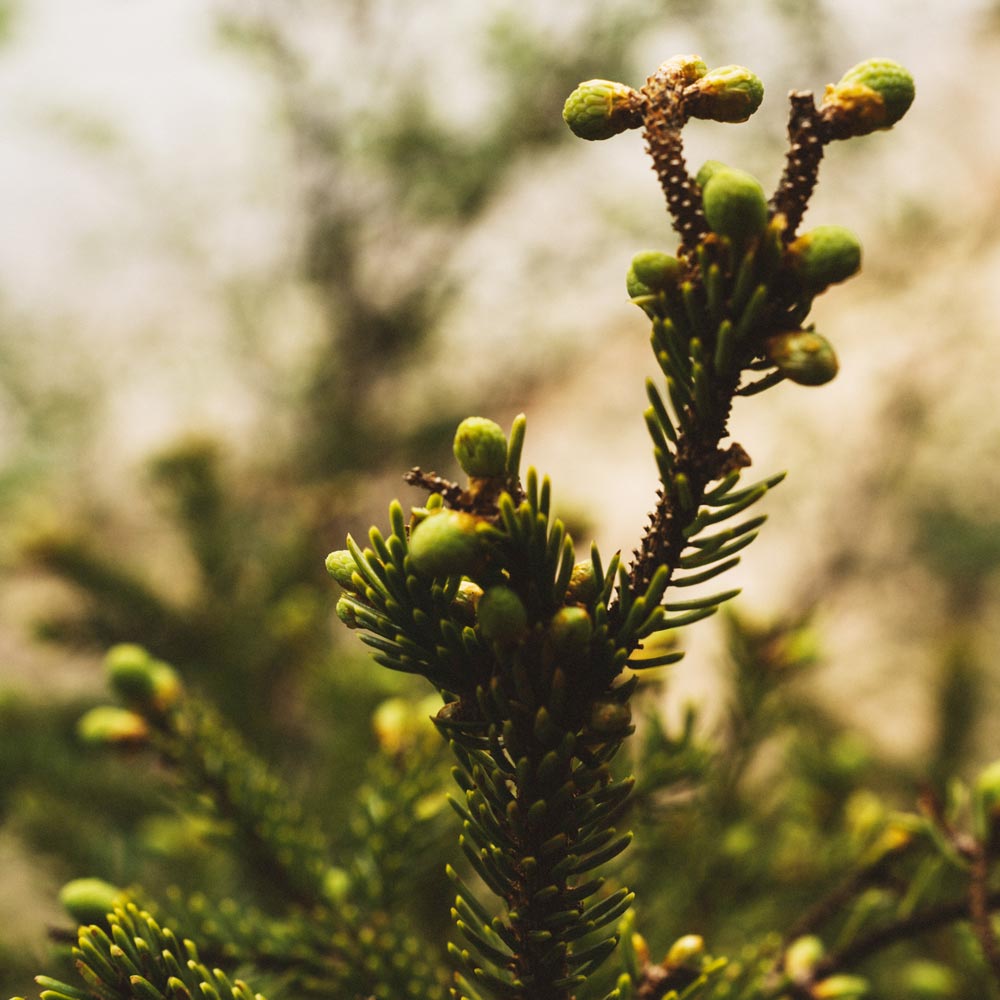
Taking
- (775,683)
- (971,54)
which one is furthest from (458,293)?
(775,683)

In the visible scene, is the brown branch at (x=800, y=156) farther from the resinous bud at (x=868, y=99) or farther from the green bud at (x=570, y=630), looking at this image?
the green bud at (x=570, y=630)

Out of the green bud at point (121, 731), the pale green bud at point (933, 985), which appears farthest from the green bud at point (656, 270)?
the pale green bud at point (933, 985)

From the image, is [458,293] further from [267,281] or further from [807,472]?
[807,472]

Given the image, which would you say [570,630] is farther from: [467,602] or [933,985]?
[933,985]

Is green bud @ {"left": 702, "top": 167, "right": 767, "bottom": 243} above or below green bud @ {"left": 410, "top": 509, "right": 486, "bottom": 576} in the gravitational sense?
above

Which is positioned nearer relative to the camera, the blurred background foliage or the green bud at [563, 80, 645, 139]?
the green bud at [563, 80, 645, 139]

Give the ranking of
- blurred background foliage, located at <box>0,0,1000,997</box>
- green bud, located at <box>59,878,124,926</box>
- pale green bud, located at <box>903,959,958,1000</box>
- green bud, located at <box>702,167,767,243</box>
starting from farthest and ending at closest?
blurred background foliage, located at <box>0,0,1000,997</box> < pale green bud, located at <box>903,959,958,1000</box> < green bud, located at <box>59,878,124,926</box> < green bud, located at <box>702,167,767,243</box>

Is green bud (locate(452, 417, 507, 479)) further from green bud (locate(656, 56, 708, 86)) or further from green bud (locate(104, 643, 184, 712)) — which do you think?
green bud (locate(104, 643, 184, 712))

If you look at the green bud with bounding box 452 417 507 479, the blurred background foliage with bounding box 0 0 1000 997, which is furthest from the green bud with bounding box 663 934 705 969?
the blurred background foliage with bounding box 0 0 1000 997
